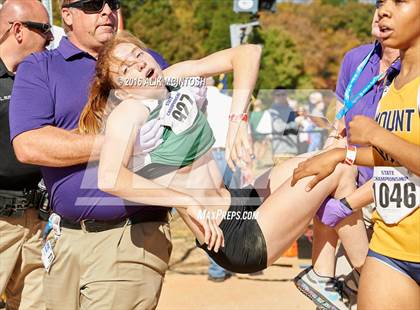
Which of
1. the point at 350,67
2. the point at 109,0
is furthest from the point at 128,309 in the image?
the point at 350,67

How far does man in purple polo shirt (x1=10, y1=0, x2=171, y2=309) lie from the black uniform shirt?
1.28m

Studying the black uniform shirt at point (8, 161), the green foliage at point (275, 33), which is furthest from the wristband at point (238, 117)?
the green foliage at point (275, 33)

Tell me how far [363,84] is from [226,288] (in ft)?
13.0

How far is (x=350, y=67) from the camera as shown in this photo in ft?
15.0

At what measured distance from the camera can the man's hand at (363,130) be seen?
308 centimetres

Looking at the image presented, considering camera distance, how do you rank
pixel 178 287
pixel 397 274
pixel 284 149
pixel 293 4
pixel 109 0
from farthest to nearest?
1. pixel 293 4
2. pixel 284 149
3. pixel 178 287
4. pixel 109 0
5. pixel 397 274

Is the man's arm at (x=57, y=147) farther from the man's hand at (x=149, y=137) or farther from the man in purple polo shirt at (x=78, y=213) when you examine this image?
the man's hand at (x=149, y=137)

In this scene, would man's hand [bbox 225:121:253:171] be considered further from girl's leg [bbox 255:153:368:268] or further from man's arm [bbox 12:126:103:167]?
man's arm [bbox 12:126:103:167]

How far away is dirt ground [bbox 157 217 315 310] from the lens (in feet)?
23.3

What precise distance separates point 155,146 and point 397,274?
1289mm

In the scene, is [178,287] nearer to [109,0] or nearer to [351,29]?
[109,0]

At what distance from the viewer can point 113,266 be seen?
3.65 meters

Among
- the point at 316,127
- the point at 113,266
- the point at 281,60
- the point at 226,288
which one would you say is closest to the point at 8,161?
the point at 113,266

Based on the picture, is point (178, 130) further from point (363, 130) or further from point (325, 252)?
point (325, 252)
